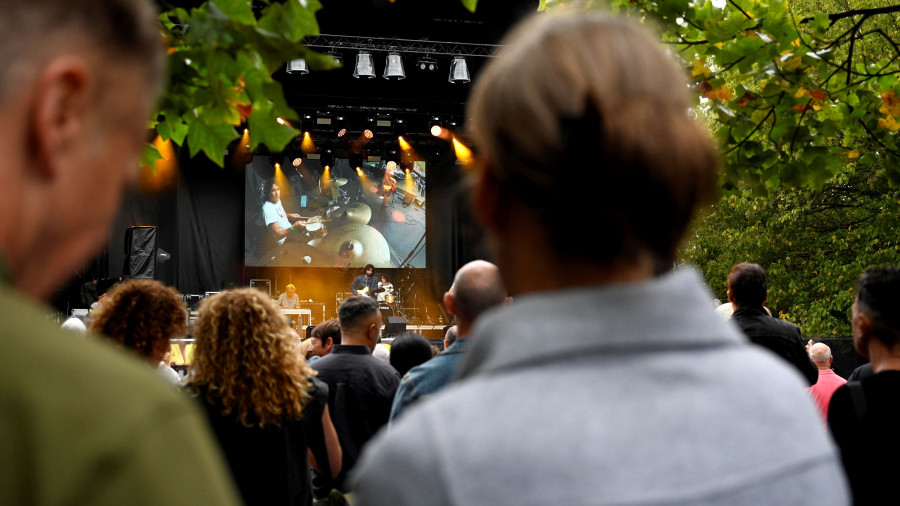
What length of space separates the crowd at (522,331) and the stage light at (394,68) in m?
14.3

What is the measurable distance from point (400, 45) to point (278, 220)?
6.75 m

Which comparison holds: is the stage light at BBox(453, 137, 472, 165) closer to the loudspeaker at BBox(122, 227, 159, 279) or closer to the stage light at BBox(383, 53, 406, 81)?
the stage light at BBox(383, 53, 406, 81)

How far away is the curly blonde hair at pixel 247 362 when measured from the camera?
3088 mm

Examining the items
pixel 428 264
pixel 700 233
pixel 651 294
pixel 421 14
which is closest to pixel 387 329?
pixel 428 264

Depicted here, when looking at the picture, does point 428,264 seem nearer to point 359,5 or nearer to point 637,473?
point 359,5

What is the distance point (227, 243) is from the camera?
20688mm

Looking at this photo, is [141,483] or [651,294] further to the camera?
[651,294]

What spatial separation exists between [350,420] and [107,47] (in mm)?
3882

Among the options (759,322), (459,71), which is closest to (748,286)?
(759,322)

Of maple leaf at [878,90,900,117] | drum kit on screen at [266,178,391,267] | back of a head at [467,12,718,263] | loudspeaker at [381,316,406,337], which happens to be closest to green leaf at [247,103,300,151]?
back of a head at [467,12,718,263]

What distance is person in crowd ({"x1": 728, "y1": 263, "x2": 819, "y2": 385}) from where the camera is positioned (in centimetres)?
446

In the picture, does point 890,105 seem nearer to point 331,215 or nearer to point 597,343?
point 597,343

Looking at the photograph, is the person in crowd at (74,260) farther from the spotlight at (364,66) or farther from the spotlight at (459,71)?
the spotlight at (459,71)

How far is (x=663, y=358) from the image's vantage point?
2.73ft
